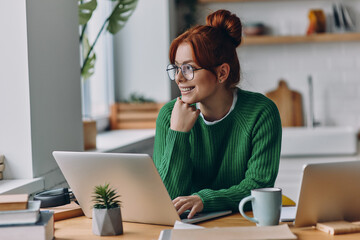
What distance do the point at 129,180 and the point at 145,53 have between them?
2.53m

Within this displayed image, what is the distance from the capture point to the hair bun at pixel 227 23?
1952 millimetres

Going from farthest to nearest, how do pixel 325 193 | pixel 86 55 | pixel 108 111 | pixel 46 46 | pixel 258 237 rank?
pixel 108 111, pixel 86 55, pixel 46 46, pixel 325 193, pixel 258 237

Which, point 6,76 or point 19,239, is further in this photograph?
point 6,76

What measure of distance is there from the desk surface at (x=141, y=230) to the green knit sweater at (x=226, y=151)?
21cm

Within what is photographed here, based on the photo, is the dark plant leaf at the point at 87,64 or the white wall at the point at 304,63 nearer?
the dark plant leaf at the point at 87,64

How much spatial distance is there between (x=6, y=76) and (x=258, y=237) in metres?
1.12

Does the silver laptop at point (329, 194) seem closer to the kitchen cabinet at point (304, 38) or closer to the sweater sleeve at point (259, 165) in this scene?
the sweater sleeve at point (259, 165)

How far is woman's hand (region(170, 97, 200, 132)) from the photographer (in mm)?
1846

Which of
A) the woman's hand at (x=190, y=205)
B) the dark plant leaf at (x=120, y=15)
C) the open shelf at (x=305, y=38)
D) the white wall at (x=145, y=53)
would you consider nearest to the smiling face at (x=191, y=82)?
the woman's hand at (x=190, y=205)

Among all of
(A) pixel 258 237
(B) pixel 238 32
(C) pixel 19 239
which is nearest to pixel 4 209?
(C) pixel 19 239

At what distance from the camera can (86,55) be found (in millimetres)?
2738

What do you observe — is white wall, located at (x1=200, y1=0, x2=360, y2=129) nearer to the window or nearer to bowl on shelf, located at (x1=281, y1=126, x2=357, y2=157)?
bowl on shelf, located at (x1=281, y1=126, x2=357, y2=157)

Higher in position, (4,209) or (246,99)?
(246,99)

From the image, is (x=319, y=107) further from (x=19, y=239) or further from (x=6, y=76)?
(x=19, y=239)
